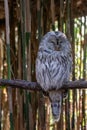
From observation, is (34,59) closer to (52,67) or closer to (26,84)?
(52,67)

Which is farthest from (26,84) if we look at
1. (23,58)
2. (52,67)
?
(52,67)

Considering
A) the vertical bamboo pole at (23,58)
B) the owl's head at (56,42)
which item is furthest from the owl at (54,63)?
the vertical bamboo pole at (23,58)

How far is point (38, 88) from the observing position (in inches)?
77.1

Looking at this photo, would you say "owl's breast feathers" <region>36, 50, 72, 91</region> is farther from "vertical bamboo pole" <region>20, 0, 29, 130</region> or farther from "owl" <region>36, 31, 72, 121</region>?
"vertical bamboo pole" <region>20, 0, 29, 130</region>

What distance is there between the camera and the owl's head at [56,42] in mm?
2051

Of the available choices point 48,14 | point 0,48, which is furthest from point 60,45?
point 0,48

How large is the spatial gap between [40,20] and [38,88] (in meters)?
0.36

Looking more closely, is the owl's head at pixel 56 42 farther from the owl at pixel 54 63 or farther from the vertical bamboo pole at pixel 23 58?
the vertical bamboo pole at pixel 23 58

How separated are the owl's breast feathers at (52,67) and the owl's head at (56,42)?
2 cm

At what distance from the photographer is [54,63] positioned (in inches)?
81.5

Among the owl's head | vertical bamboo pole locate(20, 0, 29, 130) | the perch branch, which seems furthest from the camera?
the owl's head

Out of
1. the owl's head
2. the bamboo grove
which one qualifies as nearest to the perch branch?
the bamboo grove

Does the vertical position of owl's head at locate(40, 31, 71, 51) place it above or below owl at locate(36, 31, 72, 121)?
above

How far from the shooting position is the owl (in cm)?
203
